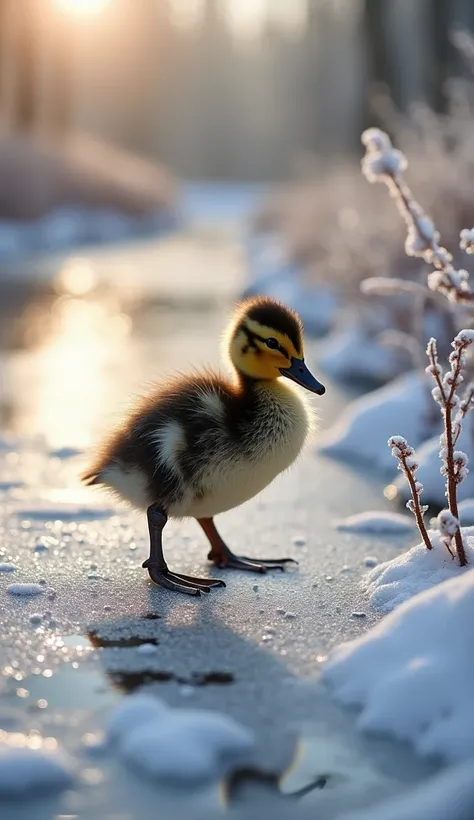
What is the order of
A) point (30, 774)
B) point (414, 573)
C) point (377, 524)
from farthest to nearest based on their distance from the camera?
point (377, 524), point (414, 573), point (30, 774)

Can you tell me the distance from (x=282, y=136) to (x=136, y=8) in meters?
13.4

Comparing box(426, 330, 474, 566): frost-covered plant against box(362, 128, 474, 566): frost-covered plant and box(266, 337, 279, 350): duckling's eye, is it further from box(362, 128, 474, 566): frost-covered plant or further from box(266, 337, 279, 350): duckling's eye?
box(266, 337, 279, 350): duckling's eye

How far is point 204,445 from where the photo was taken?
14.2ft

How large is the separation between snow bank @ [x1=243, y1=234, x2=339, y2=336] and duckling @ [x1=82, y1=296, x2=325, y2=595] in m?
6.75

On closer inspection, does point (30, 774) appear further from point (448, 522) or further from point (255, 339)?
point (255, 339)

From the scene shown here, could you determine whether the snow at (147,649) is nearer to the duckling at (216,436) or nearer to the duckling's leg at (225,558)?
the duckling at (216,436)

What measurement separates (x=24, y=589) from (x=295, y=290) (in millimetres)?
9151

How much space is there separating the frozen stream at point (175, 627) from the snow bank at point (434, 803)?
0.24 ft

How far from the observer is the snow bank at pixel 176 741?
9.96 feet

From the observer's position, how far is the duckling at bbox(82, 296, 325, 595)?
14.2 ft

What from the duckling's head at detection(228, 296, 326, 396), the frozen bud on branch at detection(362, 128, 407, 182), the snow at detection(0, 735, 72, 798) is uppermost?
the frozen bud on branch at detection(362, 128, 407, 182)

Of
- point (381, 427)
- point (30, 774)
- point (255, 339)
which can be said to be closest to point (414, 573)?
point (255, 339)

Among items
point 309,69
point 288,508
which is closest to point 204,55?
point 309,69

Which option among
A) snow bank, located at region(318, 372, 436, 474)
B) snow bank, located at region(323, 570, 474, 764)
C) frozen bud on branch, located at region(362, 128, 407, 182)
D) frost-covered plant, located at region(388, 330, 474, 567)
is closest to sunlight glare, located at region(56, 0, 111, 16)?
snow bank, located at region(318, 372, 436, 474)
